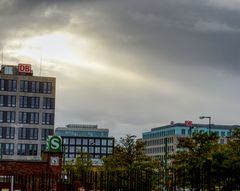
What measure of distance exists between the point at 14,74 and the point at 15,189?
4917 inches

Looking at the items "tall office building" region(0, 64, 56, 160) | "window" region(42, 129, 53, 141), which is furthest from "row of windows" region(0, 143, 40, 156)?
"window" region(42, 129, 53, 141)

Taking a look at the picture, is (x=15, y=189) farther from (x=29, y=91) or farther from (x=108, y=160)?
(x=29, y=91)

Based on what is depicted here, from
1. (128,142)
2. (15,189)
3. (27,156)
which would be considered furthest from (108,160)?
(27,156)

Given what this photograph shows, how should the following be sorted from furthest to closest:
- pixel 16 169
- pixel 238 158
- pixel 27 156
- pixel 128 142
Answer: pixel 27 156
pixel 128 142
pixel 16 169
pixel 238 158

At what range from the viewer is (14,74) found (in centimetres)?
16775

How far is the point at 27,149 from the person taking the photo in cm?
16362

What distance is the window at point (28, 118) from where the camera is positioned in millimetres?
165500

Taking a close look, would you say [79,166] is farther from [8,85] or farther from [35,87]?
[8,85]

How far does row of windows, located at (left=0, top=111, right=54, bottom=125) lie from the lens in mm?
164625

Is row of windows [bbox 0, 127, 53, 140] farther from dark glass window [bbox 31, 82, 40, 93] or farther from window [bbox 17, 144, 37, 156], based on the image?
dark glass window [bbox 31, 82, 40, 93]

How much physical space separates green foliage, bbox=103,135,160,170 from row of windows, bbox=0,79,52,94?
9603 centimetres

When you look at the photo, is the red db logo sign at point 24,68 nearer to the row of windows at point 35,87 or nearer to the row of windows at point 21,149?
the row of windows at point 35,87

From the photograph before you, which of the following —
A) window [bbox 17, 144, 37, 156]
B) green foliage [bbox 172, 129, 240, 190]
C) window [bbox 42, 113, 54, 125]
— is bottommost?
green foliage [bbox 172, 129, 240, 190]

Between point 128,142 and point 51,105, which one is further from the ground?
point 51,105
